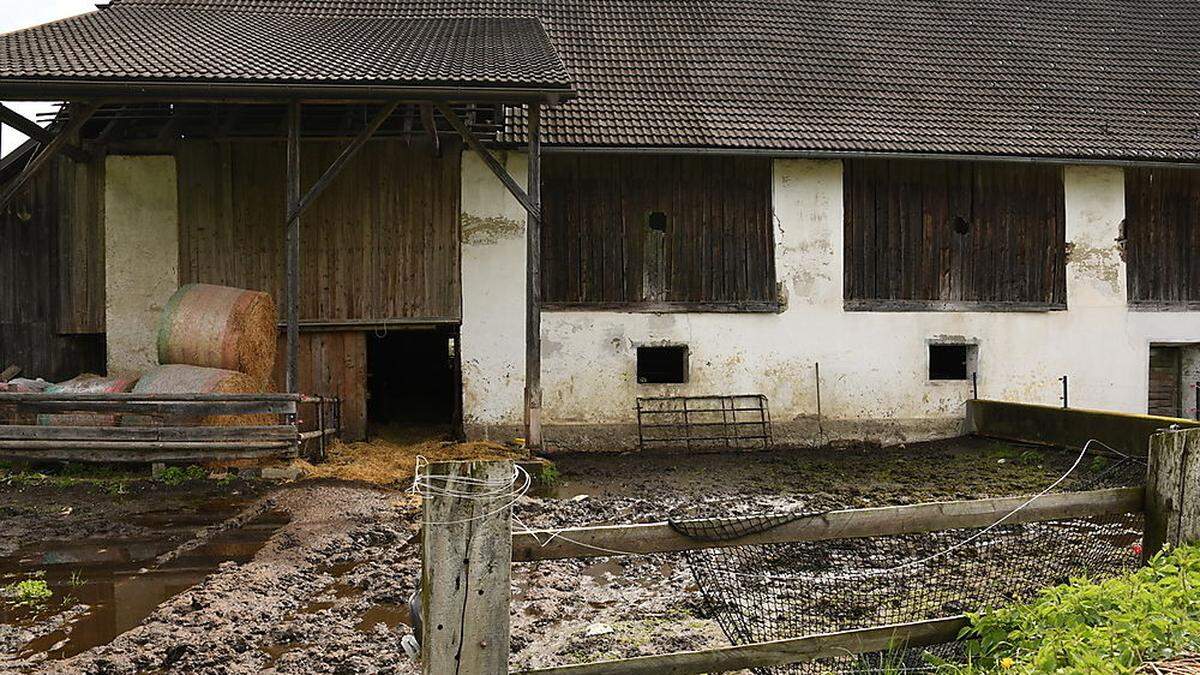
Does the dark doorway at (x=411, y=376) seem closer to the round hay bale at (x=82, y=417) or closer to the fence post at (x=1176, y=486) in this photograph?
the round hay bale at (x=82, y=417)

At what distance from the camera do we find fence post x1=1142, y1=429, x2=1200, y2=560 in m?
4.36

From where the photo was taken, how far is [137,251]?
12.9 meters

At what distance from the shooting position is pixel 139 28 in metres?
13.0

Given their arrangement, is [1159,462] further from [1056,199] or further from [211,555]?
[1056,199]

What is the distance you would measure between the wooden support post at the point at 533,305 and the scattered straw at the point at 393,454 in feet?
1.48

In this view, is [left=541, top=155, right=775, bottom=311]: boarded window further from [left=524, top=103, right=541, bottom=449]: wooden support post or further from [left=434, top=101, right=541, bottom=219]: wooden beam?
[left=434, top=101, right=541, bottom=219]: wooden beam

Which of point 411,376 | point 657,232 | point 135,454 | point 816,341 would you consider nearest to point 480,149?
point 657,232

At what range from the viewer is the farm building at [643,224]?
1290 centimetres

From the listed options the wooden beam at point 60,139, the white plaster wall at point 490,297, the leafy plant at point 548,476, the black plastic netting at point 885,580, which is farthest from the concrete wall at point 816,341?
the black plastic netting at point 885,580

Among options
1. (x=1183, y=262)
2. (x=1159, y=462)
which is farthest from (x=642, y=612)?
(x=1183, y=262)

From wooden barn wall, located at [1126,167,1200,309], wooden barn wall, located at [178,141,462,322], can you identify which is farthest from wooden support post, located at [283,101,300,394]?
wooden barn wall, located at [1126,167,1200,309]

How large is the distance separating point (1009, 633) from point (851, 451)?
992 cm

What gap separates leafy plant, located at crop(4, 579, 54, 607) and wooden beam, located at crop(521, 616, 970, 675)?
161 inches

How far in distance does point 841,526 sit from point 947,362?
12.0 meters
